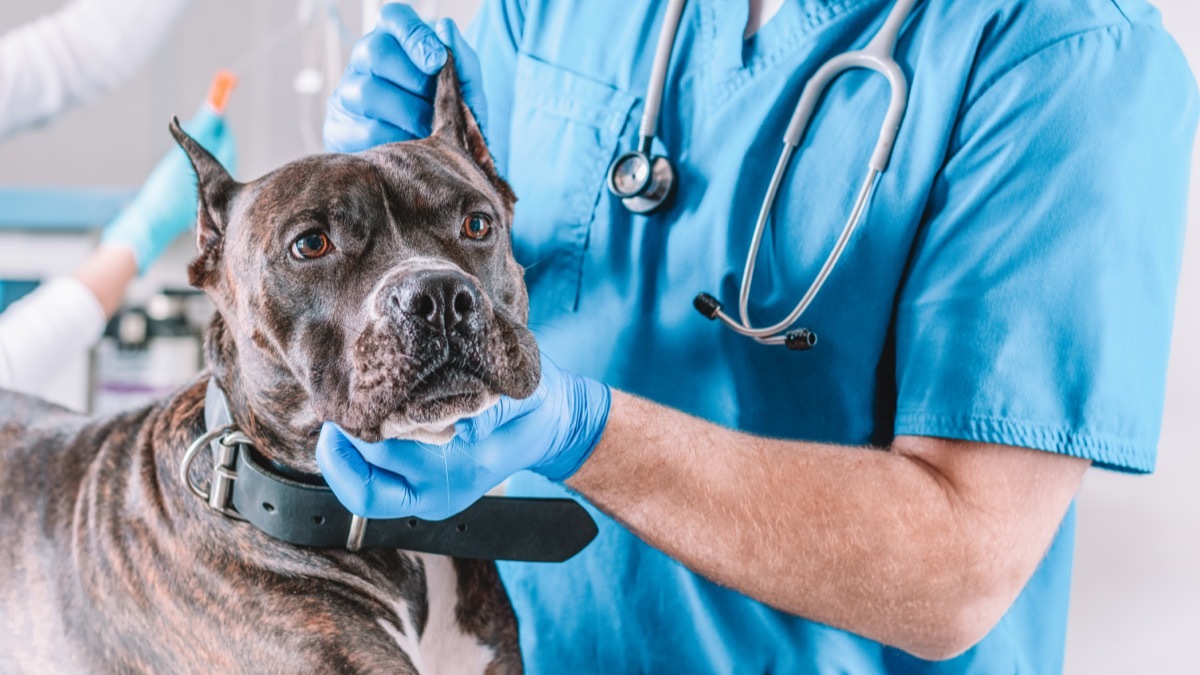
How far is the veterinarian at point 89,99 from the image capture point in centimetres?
179

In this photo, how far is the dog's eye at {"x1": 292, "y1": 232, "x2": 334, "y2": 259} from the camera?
88 cm

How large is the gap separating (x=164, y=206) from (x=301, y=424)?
1323 mm

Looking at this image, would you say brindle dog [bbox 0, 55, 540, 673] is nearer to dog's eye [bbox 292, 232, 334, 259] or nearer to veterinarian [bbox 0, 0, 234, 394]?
dog's eye [bbox 292, 232, 334, 259]

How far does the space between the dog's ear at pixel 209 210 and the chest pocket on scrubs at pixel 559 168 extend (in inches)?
13.7

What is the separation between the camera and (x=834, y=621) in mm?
937

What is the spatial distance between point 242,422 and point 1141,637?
1.29 metres

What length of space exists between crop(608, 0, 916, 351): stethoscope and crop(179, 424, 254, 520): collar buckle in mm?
478

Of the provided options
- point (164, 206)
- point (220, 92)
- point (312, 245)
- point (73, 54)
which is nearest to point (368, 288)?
point (312, 245)

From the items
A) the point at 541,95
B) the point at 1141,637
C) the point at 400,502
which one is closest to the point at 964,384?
the point at 400,502

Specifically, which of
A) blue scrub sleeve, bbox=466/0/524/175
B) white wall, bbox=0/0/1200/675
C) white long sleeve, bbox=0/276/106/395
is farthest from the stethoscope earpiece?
white long sleeve, bbox=0/276/106/395

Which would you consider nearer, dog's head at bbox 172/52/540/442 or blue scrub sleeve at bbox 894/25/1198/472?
dog's head at bbox 172/52/540/442

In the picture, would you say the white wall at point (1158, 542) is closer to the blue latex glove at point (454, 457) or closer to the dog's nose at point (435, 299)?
the blue latex glove at point (454, 457)

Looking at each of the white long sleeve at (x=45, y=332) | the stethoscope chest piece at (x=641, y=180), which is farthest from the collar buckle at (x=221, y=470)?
the white long sleeve at (x=45, y=332)

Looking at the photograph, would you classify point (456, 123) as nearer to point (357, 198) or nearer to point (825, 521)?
point (357, 198)
